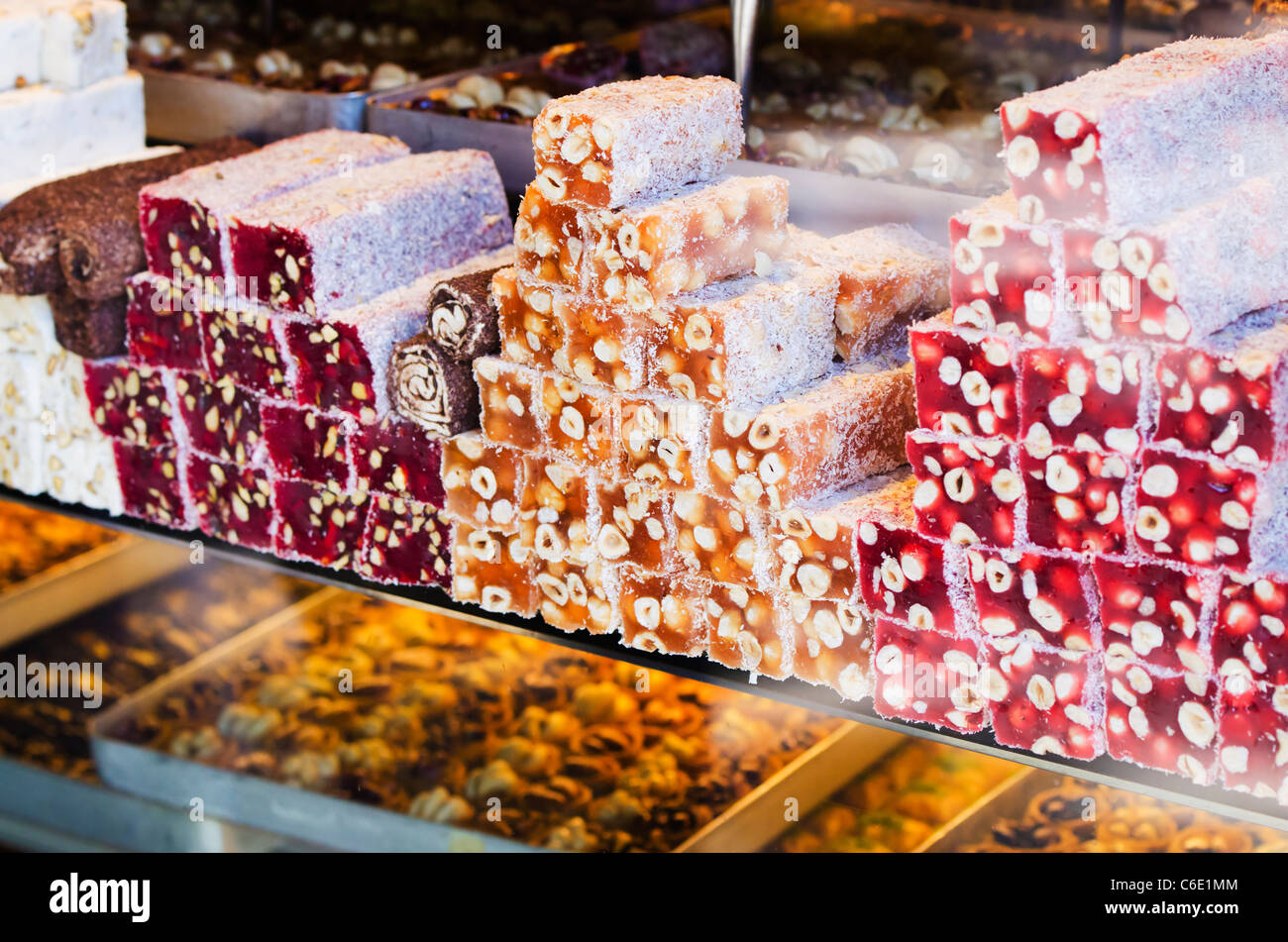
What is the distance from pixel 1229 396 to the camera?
2.27 m

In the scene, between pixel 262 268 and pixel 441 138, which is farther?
pixel 441 138

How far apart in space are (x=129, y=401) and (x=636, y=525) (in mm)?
1376

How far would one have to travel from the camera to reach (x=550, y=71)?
4.29 meters

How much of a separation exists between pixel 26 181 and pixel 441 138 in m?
1.02

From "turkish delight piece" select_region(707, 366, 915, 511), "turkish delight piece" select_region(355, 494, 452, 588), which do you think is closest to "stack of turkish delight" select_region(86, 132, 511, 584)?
"turkish delight piece" select_region(355, 494, 452, 588)

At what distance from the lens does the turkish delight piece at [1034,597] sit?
8.33 feet

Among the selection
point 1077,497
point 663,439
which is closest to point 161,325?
point 663,439

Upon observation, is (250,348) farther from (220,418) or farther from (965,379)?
(965,379)

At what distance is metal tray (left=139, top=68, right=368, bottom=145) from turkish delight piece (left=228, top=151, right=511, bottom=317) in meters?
0.54

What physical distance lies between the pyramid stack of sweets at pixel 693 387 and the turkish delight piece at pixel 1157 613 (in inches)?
16.3

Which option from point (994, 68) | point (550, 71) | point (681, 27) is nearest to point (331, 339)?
point (550, 71)

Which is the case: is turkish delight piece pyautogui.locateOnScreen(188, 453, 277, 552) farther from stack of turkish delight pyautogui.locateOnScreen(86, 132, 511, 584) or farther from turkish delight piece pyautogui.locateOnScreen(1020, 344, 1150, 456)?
turkish delight piece pyautogui.locateOnScreen(1020, 344, 1150, 456)
